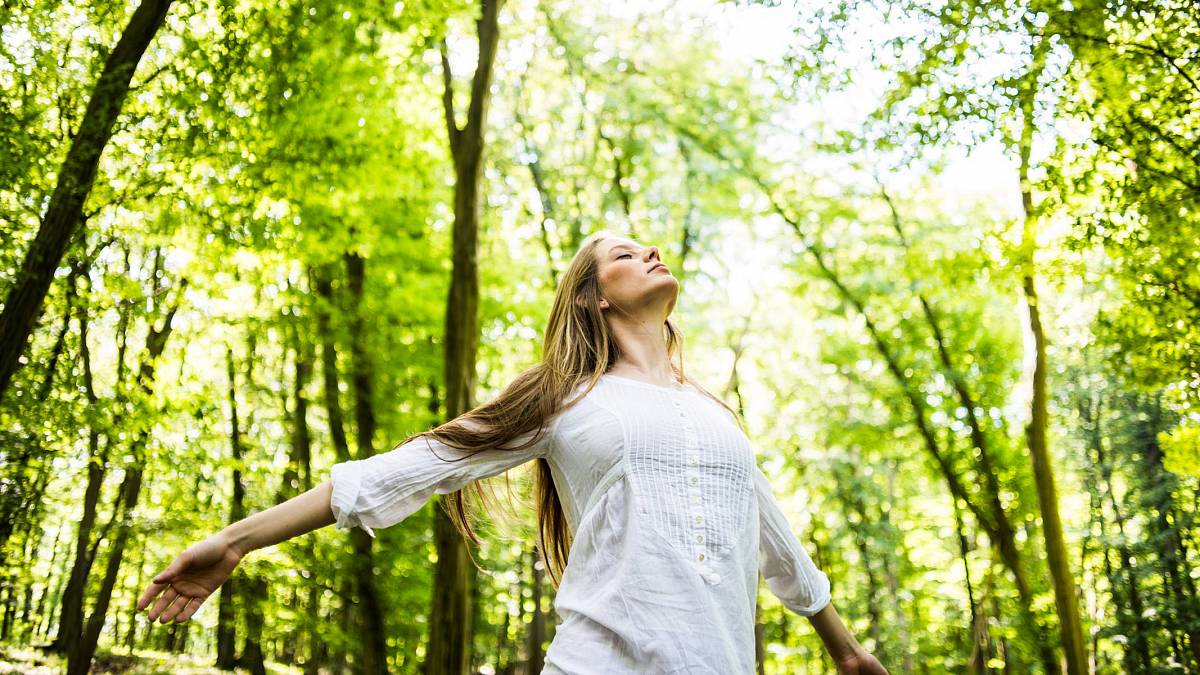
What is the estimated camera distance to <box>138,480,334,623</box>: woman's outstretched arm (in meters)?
1.91

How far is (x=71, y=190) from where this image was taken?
5.38 metres

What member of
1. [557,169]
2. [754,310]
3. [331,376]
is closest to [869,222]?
[754,310]

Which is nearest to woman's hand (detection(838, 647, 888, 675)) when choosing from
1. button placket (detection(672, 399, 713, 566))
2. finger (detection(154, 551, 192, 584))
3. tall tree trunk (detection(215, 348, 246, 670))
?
button placket (detection(672, 399, 713, 566))

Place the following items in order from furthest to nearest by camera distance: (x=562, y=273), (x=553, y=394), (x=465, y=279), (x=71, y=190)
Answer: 1. (x=465, y=279)
2. (x=562, y=273)
3. (x=71, y=190)
4. (x=553, y=394)

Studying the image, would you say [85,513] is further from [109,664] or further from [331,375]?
[109,664]

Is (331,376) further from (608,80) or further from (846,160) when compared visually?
(846,160)

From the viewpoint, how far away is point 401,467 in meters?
2.22

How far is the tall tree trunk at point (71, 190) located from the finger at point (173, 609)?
404 centimetres

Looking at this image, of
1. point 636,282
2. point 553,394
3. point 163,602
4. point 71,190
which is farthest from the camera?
point 71,190

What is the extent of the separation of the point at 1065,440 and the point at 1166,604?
3.98 m

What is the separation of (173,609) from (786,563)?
5.00 feet

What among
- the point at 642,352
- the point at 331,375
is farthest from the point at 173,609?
the point at 331,375

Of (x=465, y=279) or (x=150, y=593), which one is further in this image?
(x=465, y=279)

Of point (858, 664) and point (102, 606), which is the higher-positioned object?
point (102, 606)
